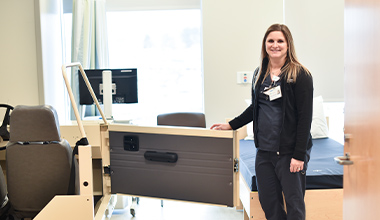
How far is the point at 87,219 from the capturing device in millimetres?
2391

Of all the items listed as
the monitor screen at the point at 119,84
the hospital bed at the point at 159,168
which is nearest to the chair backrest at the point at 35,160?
the hospital bed at the point at 159,168

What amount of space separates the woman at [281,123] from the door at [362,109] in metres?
0.56

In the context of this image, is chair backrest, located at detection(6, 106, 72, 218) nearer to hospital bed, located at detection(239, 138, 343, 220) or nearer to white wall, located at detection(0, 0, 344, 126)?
hospital bed, located at detection(239, 138, 343, 220)

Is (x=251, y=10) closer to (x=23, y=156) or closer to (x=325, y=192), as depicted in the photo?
(x=325, y=192)

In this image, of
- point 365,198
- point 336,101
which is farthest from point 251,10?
point 365,198

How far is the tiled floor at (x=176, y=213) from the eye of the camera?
157 inches

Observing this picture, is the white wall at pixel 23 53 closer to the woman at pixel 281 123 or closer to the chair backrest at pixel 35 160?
the chair backrest at pixel 35 160

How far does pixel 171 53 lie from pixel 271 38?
267cm

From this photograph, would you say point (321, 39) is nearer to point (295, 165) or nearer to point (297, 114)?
point (297, 114)

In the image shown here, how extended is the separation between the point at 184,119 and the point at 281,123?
1.65m

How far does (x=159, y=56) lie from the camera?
5.16 m

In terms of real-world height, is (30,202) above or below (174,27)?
below

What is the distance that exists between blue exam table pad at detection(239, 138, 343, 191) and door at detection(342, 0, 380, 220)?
118 centimetres

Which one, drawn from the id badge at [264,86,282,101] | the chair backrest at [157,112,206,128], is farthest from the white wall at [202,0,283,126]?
the id badge at [264,86,282,101]
